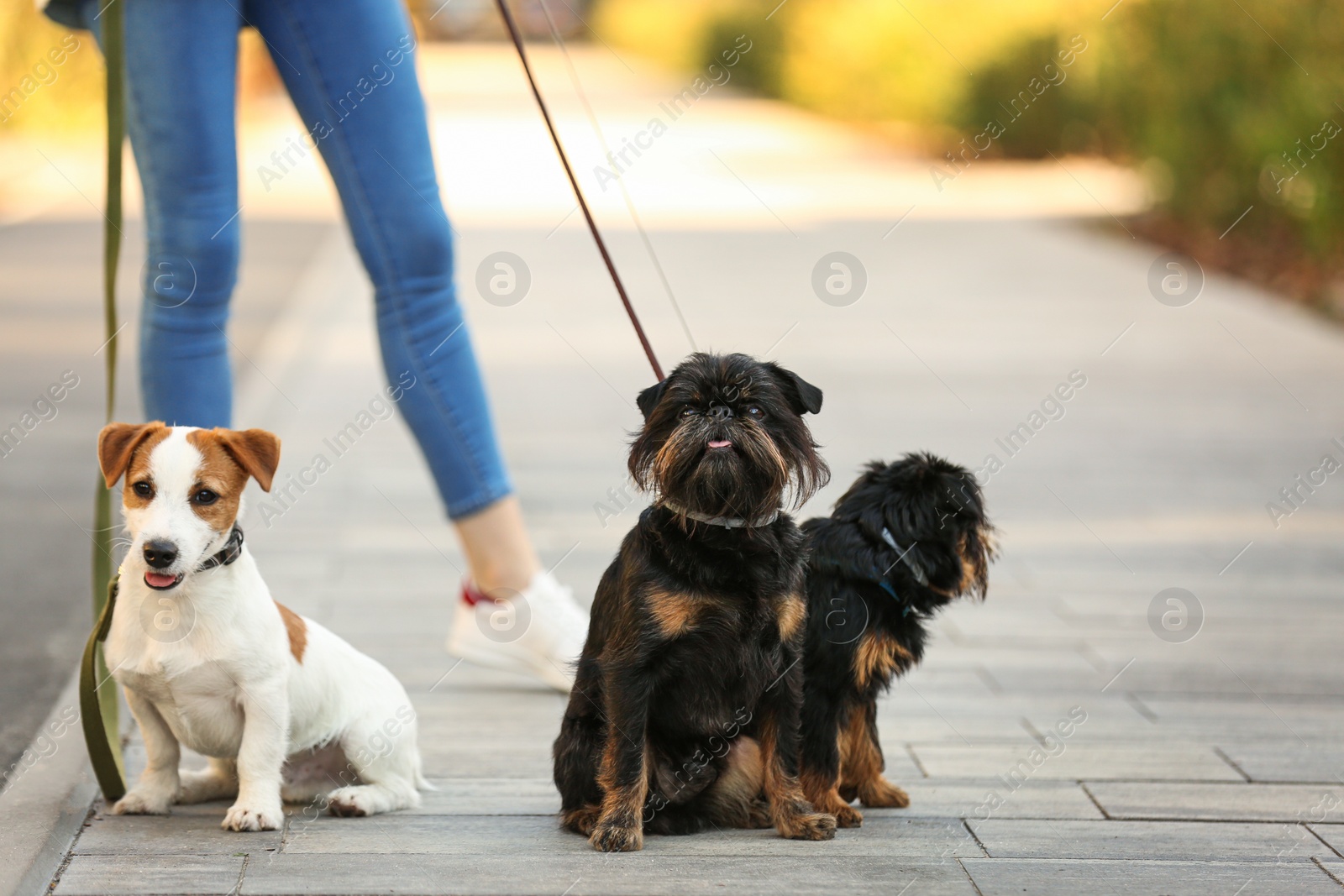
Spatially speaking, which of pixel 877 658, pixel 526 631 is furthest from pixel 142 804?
pixel 877 658

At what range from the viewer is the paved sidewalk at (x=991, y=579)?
10.0ft

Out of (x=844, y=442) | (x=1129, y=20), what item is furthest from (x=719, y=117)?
(x=844, y=442)

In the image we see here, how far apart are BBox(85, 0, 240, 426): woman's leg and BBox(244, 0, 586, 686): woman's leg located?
22 centimetres

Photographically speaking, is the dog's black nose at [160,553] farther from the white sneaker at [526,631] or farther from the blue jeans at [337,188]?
the white sneaker at [526,631]

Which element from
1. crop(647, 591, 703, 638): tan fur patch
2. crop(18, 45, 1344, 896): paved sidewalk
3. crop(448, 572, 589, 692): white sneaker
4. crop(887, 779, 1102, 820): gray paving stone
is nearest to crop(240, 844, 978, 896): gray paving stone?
crop(18, 45, 1344, 896): paved sidewalk

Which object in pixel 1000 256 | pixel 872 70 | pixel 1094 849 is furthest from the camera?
pixel 872 70

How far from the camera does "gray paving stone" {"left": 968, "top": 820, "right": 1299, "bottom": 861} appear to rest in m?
3.18

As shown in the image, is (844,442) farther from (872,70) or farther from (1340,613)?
(872,70)

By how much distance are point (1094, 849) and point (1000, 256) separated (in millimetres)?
12801

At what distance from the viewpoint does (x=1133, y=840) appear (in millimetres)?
3277

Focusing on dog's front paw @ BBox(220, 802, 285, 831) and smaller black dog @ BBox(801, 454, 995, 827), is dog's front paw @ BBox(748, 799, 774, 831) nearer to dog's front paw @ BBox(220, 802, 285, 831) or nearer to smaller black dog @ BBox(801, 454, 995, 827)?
smaller black dog @ BBox(801, 454, 995, 827)

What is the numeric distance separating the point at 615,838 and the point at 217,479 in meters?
1.09

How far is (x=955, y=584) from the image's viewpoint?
3.39 m

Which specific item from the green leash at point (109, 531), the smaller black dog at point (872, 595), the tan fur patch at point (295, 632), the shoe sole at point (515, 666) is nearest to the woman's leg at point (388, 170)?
the green leash at point (109, 531)
